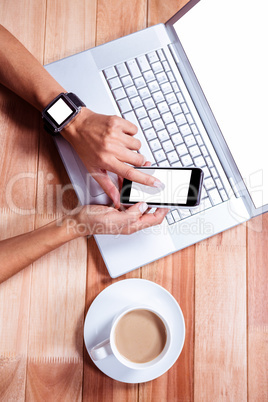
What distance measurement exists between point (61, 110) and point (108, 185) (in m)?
0.18

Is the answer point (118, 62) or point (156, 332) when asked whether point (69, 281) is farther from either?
point (118, 62)

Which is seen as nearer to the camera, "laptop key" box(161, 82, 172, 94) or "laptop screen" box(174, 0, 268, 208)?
"laptop screen" box(174, 0, 268, 208)

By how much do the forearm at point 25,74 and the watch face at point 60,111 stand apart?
2 cm

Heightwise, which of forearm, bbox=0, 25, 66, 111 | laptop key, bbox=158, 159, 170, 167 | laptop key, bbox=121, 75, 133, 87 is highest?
forearm, bbox=0, 25, 66, 111

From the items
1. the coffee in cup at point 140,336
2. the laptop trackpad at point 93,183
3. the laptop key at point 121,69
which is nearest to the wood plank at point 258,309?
the coffee in cup at point 140,336

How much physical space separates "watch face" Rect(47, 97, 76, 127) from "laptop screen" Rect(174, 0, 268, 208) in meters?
0.26

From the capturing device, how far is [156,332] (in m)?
0.69

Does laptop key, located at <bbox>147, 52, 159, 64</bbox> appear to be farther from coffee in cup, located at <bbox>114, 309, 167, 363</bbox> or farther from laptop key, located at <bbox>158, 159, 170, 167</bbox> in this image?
coffee in cup, located at <bbox>114, 309, 167, 363</bbox>

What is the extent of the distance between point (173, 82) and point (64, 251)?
0.42 meters

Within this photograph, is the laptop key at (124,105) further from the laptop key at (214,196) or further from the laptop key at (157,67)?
the laptop key at (214,196)

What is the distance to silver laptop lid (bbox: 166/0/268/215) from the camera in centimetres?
59

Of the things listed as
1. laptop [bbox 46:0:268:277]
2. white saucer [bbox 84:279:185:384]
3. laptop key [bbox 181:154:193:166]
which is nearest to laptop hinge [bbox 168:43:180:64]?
laptop [bbox 46:0:268:277]

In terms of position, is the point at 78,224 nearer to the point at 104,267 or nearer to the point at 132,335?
the point at 104,267

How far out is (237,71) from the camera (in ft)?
2.04
